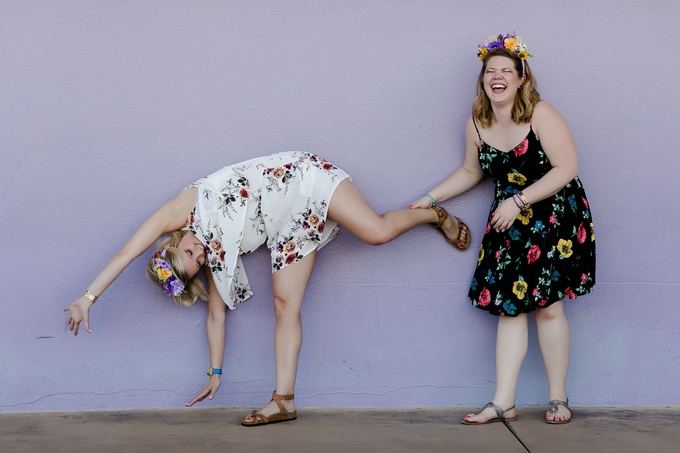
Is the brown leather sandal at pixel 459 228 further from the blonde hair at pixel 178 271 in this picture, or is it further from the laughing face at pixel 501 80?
the blonde hair at pixel 178 271

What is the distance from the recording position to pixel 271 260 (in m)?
3.70

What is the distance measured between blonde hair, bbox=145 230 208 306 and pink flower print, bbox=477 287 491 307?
1233 mm

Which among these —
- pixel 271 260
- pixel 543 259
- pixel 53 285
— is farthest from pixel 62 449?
pixel 543 259

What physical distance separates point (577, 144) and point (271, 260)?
1.51 m

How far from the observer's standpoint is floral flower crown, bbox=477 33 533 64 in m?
3.46

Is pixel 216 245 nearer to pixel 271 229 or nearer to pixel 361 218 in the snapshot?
pixel 271 229

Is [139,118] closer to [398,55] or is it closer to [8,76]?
[8,76]

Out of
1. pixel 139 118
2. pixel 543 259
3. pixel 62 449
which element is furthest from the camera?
pixel 139 118

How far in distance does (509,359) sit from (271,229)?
118 centimetres

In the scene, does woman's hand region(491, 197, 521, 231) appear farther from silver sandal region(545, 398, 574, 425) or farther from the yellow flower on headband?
silver sandal region(545, 398, 574, 425)

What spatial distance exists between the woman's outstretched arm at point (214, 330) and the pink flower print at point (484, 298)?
1156 millimetres

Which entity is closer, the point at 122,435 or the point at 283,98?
the point at 122,435

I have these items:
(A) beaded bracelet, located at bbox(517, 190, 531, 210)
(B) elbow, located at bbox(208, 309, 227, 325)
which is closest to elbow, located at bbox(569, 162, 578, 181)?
(A) beaded bracelet, located at bbox(517, 190, 531, 210)

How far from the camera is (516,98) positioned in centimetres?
346
